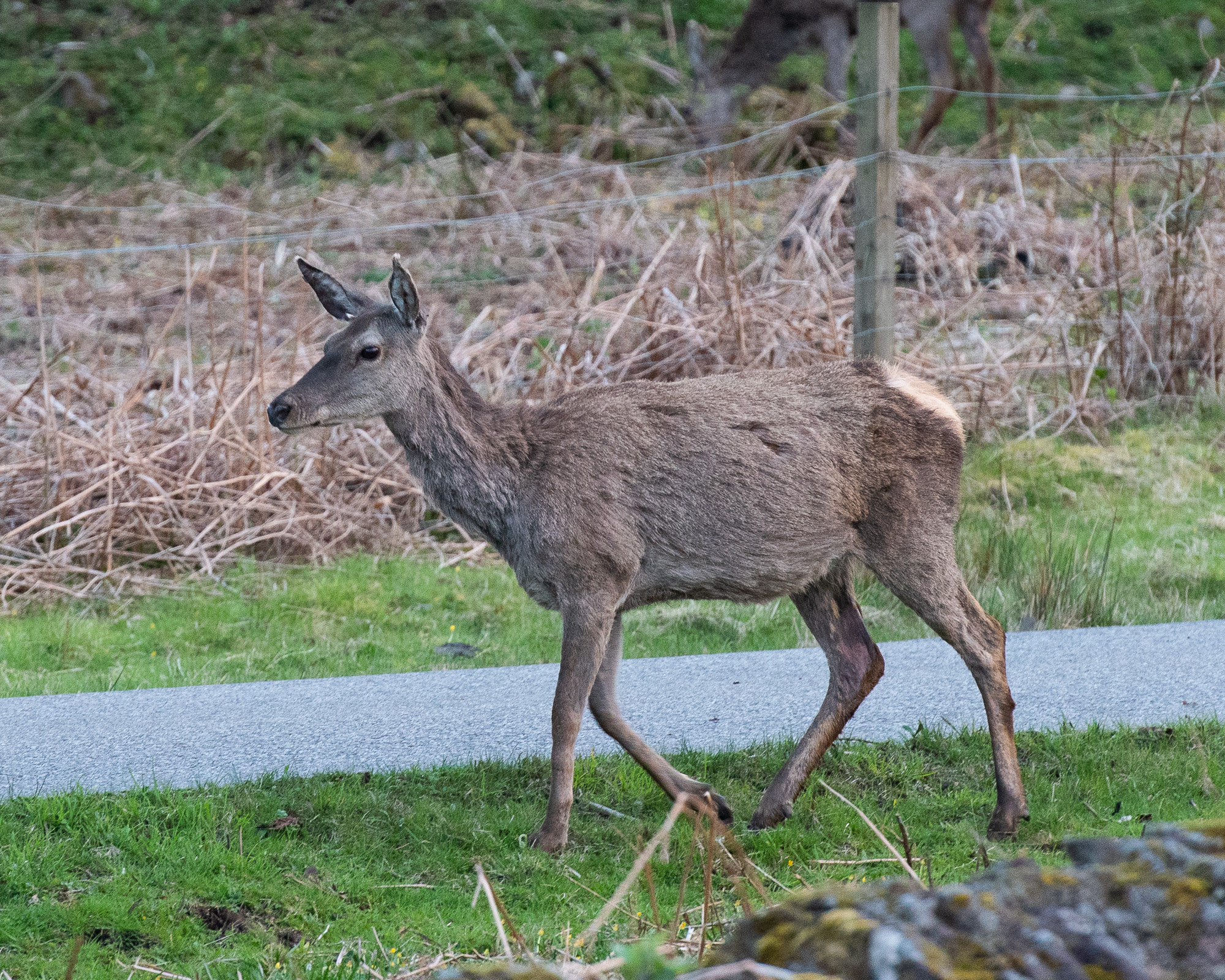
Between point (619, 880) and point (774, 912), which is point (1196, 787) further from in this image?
point (774, 912)

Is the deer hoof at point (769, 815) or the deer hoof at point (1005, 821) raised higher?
the deer hoof at point (1005, 821)

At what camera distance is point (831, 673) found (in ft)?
16.9

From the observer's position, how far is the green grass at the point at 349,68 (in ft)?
59.6

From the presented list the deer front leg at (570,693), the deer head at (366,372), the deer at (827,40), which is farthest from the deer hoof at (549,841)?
the deer at (827,40)

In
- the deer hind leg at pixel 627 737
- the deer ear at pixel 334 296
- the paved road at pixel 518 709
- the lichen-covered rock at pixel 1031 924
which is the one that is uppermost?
the lichen-covered rock at pixel 1031 924

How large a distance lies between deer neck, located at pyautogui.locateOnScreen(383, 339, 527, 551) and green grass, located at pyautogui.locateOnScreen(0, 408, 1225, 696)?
215 cm

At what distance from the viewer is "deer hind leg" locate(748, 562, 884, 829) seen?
15.9 feet

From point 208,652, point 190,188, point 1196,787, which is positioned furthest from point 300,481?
point 190,188

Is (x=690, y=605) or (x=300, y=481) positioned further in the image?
(x=300, y=481)

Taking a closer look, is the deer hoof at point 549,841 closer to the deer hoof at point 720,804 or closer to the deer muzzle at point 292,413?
the deer hoof at point 720,804

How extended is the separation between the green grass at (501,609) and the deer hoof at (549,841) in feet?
8.13

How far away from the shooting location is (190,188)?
16.7m

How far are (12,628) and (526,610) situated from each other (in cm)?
279

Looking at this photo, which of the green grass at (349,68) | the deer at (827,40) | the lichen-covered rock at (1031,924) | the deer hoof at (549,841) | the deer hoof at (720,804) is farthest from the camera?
the green grass at (349,68)
